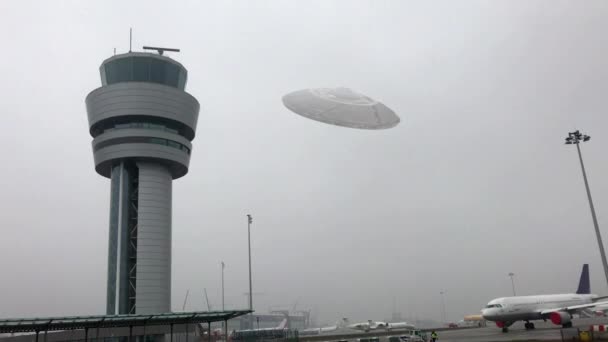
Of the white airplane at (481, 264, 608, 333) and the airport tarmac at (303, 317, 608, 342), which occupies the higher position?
the white airplane at (481, 264, 608, 333)

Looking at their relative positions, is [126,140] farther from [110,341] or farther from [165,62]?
[110,341]

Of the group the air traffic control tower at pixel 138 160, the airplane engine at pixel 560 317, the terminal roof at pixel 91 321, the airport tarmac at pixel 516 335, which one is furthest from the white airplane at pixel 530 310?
the air traffic control tower at pixel 138 160

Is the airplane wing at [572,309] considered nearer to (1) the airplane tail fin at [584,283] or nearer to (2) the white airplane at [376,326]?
(1) the airplane tail fin at [584,283]

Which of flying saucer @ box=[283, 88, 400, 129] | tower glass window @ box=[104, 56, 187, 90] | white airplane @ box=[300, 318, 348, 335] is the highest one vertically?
tower glass window @ box=[104, 56, 187, 90]

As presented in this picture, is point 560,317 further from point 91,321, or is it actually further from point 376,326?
point 376,326

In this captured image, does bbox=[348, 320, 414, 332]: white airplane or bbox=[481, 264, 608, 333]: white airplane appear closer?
bbox=[481, 264, 608, 333]: white airplane

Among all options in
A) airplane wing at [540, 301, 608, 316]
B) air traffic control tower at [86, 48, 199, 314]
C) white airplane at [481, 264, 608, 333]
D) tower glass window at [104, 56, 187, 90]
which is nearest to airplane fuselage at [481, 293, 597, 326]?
white airplane at [481, 264, 608, 333]

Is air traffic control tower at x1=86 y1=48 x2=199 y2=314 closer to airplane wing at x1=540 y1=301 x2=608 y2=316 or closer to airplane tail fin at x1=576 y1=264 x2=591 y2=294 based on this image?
airplane wing at x1=540 y1=301 x2=608 y2=316

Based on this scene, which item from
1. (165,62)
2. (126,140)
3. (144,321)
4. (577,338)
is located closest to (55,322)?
(144,321)
